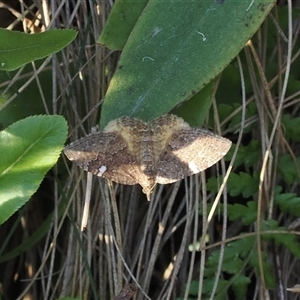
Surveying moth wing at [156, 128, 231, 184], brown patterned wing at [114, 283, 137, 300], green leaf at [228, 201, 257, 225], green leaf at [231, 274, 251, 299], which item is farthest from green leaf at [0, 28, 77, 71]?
green leaf at [231, 274, 251, 299]

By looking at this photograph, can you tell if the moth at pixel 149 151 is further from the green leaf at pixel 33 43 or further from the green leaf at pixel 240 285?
the green leaf at pixel 240 285

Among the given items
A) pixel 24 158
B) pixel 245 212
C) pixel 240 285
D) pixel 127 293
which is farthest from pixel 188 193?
pixel 24 158

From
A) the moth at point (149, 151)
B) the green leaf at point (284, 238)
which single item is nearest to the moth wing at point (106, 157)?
the moth at point (149, 151)

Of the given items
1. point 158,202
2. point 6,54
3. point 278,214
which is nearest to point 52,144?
point 6,54

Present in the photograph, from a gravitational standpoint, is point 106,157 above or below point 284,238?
above

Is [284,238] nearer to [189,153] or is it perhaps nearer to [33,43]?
[189,153]

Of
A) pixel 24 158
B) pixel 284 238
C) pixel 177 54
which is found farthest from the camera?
pixel 284 238
